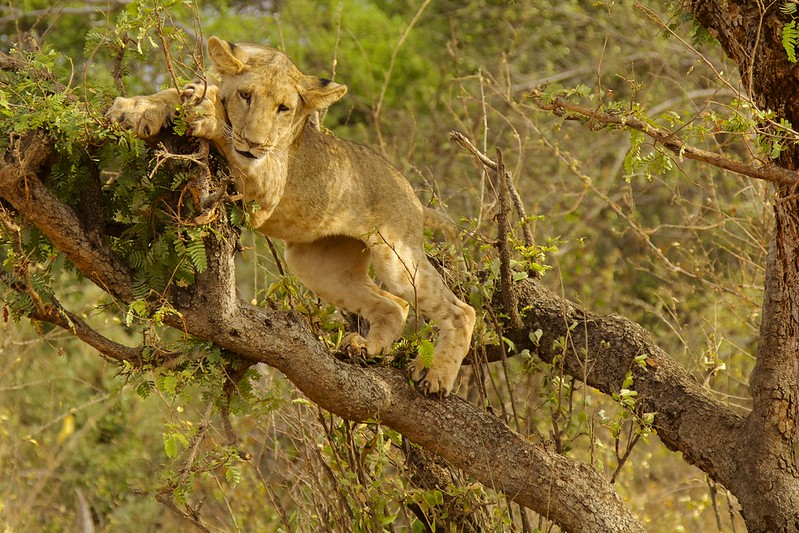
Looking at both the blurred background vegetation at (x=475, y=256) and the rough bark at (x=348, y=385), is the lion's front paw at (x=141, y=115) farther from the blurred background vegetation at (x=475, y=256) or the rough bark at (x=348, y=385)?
the blurred background vegetation at (x=475, y=256)

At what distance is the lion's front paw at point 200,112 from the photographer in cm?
415

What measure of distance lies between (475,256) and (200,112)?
4589 millimetres

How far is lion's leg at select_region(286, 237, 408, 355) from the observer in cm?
591

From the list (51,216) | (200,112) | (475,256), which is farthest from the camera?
(475,256)

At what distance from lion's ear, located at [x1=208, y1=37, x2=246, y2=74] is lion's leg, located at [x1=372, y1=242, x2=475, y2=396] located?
119 cm

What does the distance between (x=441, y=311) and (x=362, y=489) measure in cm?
103

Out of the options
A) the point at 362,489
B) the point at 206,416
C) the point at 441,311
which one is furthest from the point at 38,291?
the point at 441,311

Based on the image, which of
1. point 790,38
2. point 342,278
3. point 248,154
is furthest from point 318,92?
point 790,38

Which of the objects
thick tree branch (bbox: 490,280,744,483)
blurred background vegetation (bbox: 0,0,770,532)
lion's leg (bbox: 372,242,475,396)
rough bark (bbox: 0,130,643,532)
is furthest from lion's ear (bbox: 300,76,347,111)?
thick tree branch (bbox: 490,280,744,483)

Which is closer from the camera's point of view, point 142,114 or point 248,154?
point 142,114

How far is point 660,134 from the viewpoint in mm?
4570

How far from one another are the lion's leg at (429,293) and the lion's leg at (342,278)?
0.20 meters

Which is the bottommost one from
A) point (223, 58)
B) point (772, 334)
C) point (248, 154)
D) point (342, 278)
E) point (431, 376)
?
point (342, 278)

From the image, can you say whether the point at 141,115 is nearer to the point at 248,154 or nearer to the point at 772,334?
the point at 248,154
